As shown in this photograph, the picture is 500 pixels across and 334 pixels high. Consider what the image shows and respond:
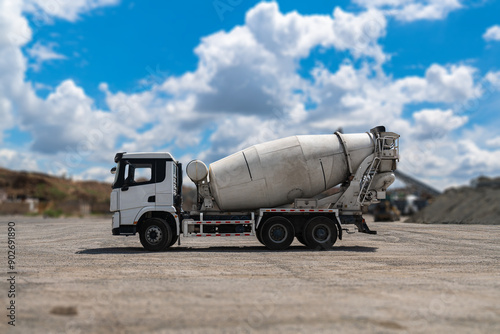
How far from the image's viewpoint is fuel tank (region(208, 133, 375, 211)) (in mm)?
13969

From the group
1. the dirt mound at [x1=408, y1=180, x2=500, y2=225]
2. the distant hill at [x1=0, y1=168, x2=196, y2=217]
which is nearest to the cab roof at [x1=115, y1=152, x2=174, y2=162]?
the dirt mound at [x1=408, y1=180, x2=500, y2=225]

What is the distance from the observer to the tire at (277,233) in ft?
46.0

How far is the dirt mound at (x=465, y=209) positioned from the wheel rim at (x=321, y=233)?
77.7ft

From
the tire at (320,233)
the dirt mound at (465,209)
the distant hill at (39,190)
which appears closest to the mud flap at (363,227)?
the tire at (320,233)

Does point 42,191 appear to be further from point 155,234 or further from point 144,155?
point 155,234

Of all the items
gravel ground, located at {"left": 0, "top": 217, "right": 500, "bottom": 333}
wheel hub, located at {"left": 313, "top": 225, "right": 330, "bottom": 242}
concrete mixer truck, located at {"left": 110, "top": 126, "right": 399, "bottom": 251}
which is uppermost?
concrete mixer truck, located at {"left": 110, "top": 126, "right": 399, "bottom": 251}

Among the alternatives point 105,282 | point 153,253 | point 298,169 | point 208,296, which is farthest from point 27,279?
point 298,169

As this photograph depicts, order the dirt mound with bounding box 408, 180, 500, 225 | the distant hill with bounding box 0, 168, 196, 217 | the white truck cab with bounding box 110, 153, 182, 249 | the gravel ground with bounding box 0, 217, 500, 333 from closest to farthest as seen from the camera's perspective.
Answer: the gravel ground with bounding box 0, 217, 500, 333 < the white truck cab with bounding box 110, 153, 182, 249 < the dirt mound with bounding box 408, 180, 500, 225 < the distant hill with bounding box 0, 168, 196, 217

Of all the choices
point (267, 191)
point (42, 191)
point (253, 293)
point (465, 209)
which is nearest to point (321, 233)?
point (267, 191)

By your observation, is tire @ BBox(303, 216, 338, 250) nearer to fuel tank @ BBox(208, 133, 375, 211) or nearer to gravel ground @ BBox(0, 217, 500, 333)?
fuel tank @ BBox(208, 133, 375, 211)

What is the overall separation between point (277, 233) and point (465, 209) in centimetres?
3060

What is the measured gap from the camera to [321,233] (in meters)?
14.2

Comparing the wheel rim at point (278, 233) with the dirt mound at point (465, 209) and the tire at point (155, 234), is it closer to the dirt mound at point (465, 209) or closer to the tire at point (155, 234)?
the tire at point (155, 234)

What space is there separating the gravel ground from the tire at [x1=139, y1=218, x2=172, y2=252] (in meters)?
1.19
